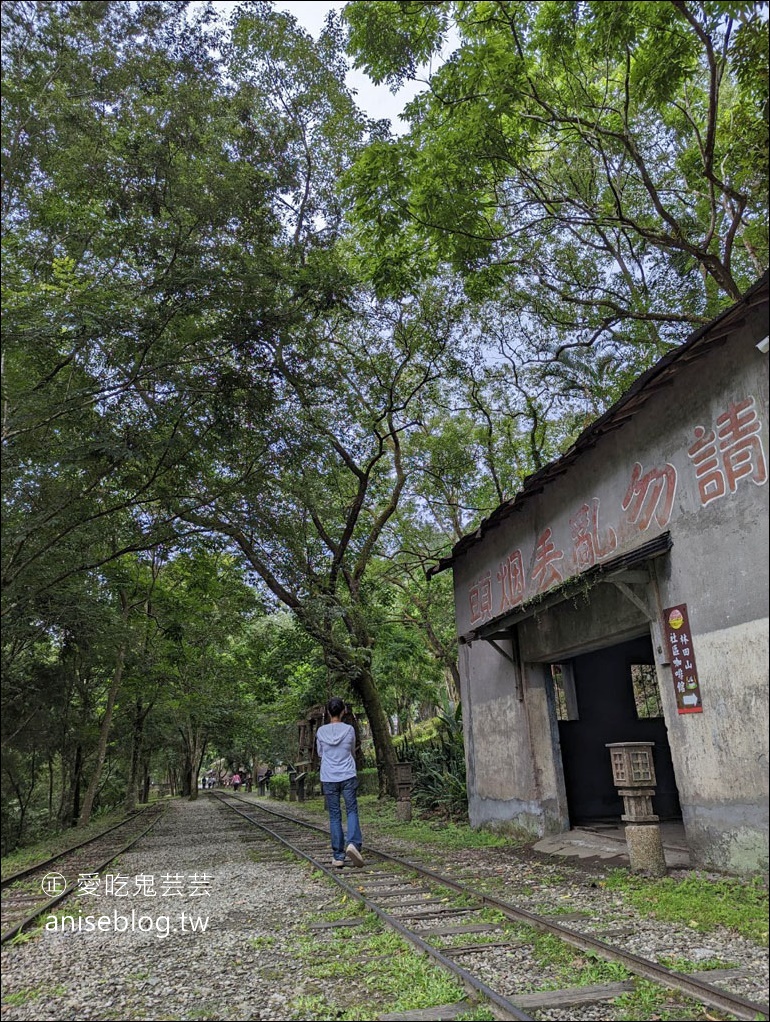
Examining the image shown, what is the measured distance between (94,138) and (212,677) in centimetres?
2167

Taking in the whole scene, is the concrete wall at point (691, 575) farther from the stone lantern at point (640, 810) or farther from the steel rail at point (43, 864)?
the steel rail at point (43, 864)

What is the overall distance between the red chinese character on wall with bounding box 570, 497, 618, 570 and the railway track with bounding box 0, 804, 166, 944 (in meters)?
6.83

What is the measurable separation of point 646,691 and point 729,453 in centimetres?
797

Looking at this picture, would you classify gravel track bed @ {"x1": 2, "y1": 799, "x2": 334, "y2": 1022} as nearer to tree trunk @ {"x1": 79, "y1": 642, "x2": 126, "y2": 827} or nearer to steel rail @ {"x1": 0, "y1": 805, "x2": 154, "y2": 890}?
steel rail @ {"x1": 0, "y1": 805, "x2": 154, "y2": 890}

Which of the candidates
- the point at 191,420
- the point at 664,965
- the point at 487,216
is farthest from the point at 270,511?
the point at 664,965

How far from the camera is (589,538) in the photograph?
27.1 ft

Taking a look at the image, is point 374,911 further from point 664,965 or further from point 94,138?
point 94,138

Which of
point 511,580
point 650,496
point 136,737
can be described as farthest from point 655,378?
point 136,737

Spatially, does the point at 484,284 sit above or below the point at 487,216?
below

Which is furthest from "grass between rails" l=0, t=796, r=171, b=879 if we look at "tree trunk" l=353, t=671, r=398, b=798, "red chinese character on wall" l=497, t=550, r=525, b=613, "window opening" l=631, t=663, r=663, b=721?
"window opening" l=631, t=663, r=663, b=721

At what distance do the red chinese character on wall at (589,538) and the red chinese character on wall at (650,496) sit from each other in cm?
45

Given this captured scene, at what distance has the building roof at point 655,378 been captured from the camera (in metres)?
5.42

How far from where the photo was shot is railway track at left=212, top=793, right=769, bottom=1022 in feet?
11.6

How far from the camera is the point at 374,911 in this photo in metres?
5.62
